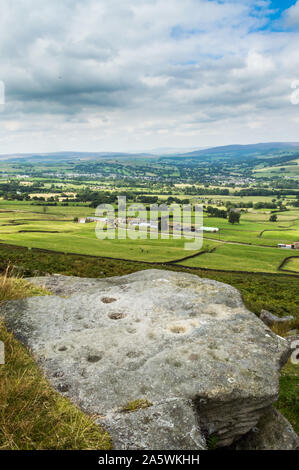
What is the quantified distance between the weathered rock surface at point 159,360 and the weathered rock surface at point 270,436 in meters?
0.61

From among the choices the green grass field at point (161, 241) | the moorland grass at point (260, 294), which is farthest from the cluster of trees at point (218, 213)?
the moorland grass at point (260, 294)

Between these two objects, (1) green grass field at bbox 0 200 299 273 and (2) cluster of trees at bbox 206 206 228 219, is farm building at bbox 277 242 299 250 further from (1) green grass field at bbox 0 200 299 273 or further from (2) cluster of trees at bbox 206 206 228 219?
(2) cluster of trees at bbox 206 206 228 219

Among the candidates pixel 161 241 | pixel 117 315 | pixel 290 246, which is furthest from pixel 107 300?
pixel 290 246

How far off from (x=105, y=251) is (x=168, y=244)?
24.3m

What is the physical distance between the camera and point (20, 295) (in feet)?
35.7

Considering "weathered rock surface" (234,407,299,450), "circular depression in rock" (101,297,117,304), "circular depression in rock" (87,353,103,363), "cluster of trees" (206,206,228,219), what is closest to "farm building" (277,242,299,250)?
"cluster of trees" (206,206,228,219)

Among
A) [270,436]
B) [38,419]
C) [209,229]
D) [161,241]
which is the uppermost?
[38,419]

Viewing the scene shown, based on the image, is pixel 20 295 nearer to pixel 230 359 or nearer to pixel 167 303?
pixel 167 303

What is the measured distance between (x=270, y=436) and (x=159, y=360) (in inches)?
148

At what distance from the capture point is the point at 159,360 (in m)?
7.66

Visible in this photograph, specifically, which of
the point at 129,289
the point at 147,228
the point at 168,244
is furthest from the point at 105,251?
the point at 129,289

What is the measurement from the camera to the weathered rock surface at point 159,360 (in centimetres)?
600

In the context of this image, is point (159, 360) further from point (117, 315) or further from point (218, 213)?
point (218, 213)

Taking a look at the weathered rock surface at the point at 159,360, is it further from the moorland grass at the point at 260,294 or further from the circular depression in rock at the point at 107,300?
the moorland grass at the point at 260,294
